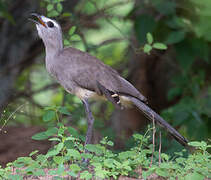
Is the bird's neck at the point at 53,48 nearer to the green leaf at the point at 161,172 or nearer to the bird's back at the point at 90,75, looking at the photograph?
the bird's back at the point at 90,75

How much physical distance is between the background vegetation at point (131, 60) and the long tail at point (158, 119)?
1.38 ft

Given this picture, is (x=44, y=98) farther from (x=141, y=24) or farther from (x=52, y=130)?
(x=52, y=130)

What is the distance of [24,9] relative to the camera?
6.15 meters

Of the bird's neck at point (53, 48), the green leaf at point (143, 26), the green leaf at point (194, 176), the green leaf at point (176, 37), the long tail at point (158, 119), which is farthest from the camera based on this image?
the green leaf at point (143, 26)

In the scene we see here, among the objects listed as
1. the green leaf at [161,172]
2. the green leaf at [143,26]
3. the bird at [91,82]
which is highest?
the green leaf at [143,26]

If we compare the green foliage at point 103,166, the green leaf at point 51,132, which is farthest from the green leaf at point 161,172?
the green leaf at point 51,132

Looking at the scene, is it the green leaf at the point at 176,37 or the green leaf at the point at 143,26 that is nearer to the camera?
the green leaf at the point at 176,37

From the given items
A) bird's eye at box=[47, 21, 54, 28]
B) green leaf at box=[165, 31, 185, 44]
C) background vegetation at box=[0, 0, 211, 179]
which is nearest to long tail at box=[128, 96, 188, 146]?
background vegetation at box=[0, 0, 211, 179]

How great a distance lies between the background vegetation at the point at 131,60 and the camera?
15.8 feet

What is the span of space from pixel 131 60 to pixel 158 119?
11.2 ft

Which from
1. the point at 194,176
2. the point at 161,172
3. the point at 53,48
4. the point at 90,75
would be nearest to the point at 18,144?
the point at 53,48

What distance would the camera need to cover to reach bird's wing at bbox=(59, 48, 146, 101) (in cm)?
379

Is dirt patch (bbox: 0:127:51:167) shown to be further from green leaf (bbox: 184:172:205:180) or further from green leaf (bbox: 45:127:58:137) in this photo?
green leaf (bbox: 184:172:205:180)

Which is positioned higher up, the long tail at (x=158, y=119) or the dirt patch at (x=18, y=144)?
the long tail at (x=158, y=119)
